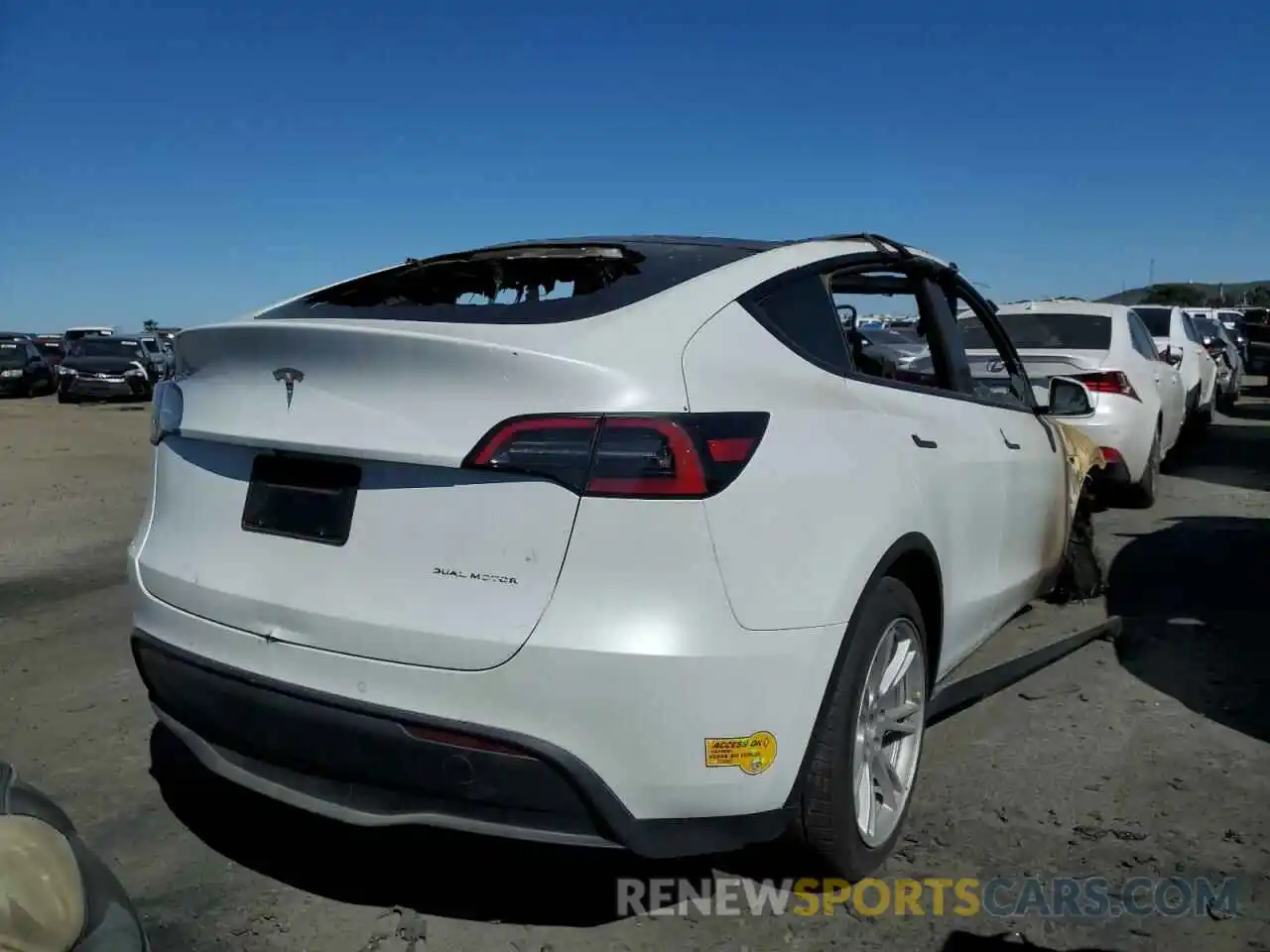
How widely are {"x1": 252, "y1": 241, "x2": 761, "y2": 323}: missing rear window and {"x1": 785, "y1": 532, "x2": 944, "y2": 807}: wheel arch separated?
0.91 meters

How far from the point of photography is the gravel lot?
283 centimetres

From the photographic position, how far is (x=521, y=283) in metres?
3.31

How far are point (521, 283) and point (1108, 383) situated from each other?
6.46 metres

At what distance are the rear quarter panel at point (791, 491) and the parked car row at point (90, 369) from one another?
1010 inches

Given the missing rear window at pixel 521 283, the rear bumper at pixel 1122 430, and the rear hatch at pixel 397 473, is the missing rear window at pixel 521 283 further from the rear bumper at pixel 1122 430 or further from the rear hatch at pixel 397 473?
the rear bumper at pixel 1122 430

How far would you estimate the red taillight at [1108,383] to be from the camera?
8414 mm

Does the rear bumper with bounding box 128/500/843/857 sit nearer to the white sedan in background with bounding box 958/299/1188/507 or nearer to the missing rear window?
the missing rear window

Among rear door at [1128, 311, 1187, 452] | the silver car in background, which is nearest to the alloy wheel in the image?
rear door at [1128, 311, 1187, 452]

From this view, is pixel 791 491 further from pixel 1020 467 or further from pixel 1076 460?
pixel 1076 460

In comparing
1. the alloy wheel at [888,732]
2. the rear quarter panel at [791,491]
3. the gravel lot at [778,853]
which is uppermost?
the rear quarter panel at [791,491]

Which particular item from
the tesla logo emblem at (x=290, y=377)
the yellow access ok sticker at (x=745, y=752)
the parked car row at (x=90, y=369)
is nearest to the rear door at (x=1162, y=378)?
the yellow access ok sticker at (x=745, y=752)

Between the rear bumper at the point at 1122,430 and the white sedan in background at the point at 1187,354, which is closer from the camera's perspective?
the rear bumper at the point at 1122,430

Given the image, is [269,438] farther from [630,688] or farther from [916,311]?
[916,311]

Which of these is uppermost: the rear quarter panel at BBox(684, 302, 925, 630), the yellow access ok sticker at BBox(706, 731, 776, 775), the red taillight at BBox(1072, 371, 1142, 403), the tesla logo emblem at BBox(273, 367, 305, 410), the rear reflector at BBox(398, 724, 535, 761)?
the tesla logo emblem at BBox(273, 367, 305, 410)
